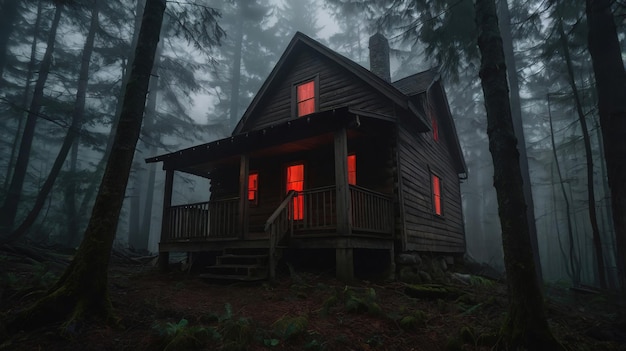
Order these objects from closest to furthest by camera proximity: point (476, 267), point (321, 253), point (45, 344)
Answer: point (45, 344), point (321, 253), point (476, 267)

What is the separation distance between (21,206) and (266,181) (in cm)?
1954

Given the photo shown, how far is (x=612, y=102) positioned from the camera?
21.5ft

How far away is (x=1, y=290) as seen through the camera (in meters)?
5.11

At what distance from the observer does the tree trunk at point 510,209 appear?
3.93m

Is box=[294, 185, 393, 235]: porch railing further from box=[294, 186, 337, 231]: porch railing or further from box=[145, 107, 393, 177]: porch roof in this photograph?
box=[145, 107, 393, 177]: porch roof

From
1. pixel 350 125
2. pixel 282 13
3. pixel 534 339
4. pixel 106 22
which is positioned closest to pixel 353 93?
pixel 350 125

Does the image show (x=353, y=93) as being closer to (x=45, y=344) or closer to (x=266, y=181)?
(x=266, y=181)

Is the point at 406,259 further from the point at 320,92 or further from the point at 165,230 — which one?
the point at 165,230

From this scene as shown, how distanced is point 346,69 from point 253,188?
18.8ft

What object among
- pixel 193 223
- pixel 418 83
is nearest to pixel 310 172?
pixel 193 223

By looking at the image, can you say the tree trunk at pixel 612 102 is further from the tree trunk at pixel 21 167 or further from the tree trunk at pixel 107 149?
the tree trunk at pixel 21 167

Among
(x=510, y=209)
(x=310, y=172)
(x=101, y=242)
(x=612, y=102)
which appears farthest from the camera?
(x=310, y=172)

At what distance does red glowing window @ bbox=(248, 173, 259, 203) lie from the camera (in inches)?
499

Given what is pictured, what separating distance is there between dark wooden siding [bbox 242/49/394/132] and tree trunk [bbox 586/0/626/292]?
5219 mm
